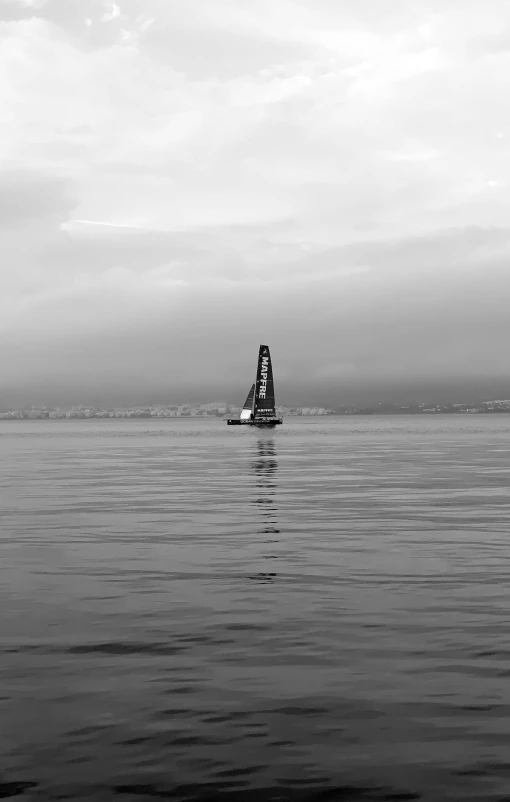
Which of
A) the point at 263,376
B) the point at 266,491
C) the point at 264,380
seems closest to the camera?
the point at 266,491

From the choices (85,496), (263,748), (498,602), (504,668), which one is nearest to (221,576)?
(498,602)

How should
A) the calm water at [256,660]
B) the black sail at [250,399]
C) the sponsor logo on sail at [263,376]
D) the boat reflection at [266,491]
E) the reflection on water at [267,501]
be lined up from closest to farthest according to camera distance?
1. the calm water at [256,660]
2. the reflection on water at [267,501]
3. the boat reflection at [266,491]
4. the sponsor logo on sail at [263,376]
5. the black sail at [250,399]

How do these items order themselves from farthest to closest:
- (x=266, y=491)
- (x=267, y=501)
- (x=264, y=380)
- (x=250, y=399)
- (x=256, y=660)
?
(x=250, y=399) → (x=264, y=380) → (x=266, y=491) → (x=267, y=501) → (x=256, y=660)

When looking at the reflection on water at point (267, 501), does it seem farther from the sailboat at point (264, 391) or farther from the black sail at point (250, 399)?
the black sail at point (250, 399)

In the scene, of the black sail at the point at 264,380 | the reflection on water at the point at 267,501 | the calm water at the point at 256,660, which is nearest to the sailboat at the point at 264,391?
the black sail at the point at 264,380

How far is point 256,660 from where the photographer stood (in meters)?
13.0

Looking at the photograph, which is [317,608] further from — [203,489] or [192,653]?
[203,489]

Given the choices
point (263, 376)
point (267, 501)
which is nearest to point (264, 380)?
point (263, 376)

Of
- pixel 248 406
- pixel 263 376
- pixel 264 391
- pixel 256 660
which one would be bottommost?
pixel 256 660

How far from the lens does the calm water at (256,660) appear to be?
352 inches

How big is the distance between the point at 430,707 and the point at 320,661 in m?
2.49

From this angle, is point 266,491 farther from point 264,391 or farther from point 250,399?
point 250,399

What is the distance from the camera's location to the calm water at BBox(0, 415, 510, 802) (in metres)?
8.93

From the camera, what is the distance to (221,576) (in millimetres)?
20234
